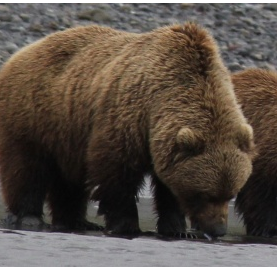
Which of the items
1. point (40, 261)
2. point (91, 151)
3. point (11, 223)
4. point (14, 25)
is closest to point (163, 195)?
point (91, 151)

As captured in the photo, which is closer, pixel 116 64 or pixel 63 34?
pixel 116 64

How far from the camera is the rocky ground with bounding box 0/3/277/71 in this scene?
20.2m

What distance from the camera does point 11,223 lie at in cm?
1086

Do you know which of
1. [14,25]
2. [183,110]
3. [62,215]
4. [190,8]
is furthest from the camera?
[190,8]

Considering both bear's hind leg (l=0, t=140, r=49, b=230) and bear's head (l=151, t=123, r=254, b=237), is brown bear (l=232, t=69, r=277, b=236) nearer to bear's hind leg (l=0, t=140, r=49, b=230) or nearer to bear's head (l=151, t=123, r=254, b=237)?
bear's head (l=151, t=123, r=254, b=237)

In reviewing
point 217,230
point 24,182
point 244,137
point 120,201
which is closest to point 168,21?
point 24,182

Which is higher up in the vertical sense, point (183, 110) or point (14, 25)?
point (183, 110)

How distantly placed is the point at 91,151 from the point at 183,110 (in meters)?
0.88

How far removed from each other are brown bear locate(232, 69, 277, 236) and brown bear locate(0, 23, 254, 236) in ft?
3.47

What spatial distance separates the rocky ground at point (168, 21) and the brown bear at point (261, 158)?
8.30 meters

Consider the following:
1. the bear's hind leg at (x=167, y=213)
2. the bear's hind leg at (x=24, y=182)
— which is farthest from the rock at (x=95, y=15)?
the bear's hind leg at (x=167, y=213)

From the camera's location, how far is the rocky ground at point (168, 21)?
66.4ft

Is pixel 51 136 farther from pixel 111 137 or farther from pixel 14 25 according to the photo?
pixel 14 25

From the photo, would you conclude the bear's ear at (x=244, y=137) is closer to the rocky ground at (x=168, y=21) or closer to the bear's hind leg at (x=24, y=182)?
the bear's hind leg at (x=24, y=182)
